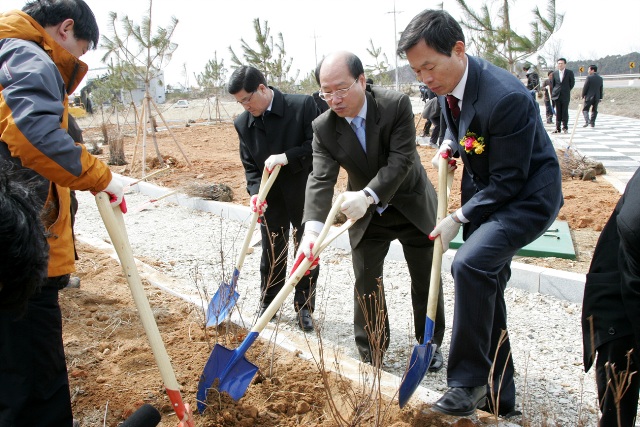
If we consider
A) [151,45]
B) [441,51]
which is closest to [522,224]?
[441,51]

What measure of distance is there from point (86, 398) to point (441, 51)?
2285mm

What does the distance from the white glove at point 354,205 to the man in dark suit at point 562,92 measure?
42.0ft

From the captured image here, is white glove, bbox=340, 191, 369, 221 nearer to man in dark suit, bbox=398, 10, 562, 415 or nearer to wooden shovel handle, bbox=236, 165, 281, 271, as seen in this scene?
man in dark suit, bbox=398, 10, 562, 415

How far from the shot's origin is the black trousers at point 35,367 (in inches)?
72.8

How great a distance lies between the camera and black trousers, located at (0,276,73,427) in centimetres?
185

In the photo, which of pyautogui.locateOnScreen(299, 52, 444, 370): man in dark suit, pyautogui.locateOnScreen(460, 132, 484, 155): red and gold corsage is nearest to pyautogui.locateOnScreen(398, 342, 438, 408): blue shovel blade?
pyautogui.locateOnScreen(299, 52, 444, 370): man in dark suit

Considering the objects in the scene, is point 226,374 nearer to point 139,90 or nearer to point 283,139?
point 283,139

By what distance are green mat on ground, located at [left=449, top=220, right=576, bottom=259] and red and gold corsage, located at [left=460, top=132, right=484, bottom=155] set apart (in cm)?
225

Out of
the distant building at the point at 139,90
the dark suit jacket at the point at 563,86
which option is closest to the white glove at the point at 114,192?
the distant building at the point at 139,90

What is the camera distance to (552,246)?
4.62 metres

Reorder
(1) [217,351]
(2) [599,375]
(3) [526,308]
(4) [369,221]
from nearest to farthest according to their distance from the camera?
(2) [599,375], (1) [217,351], (4) [369,221], (3) [526,308]

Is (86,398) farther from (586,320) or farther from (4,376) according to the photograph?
(586,320)

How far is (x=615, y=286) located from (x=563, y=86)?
13.3 metres

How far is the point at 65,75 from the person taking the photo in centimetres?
232
